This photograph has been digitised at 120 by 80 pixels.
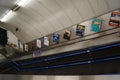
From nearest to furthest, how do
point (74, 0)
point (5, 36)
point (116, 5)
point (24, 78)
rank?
point (116, 5), point (24, 78), point (74, 0), point (5, 36)

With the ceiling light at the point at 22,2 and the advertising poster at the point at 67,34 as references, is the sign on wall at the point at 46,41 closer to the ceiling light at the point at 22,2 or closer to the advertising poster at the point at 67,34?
the advertising poster at the point at 67,34

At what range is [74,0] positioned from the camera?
20.0ft

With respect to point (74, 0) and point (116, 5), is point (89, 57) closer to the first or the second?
point (116, 5)

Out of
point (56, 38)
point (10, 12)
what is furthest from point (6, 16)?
point (56, 38)

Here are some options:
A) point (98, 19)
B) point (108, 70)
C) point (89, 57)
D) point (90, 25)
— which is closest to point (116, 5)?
point (98, 19)

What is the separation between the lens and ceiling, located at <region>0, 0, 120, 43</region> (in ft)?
19.0

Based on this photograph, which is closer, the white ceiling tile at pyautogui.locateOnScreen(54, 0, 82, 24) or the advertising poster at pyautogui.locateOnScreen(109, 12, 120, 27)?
the advertising poster at pyautogui.locateOnScreen(109, 12, 120, 27)

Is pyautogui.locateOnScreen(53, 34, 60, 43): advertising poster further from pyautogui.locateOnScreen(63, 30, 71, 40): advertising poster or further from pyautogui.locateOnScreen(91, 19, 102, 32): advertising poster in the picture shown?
pyautogui.locateOnScreen(91, 19, 102, 32): advertising poster

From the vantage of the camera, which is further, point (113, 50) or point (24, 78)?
point (24, 78)

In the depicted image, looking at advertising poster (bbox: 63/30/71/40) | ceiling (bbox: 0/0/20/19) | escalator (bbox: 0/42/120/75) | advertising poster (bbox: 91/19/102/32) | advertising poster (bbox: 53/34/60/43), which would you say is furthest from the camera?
advertising poster (bbox: 53/34/60/43)

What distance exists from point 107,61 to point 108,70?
0.35 metres

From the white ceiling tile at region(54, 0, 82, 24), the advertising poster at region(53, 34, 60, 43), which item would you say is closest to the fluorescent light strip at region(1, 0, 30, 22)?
the white ceiling tile at region(54, 0, 82, 24)

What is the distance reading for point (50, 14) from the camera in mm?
7609

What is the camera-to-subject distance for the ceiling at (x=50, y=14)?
19.0 feet
